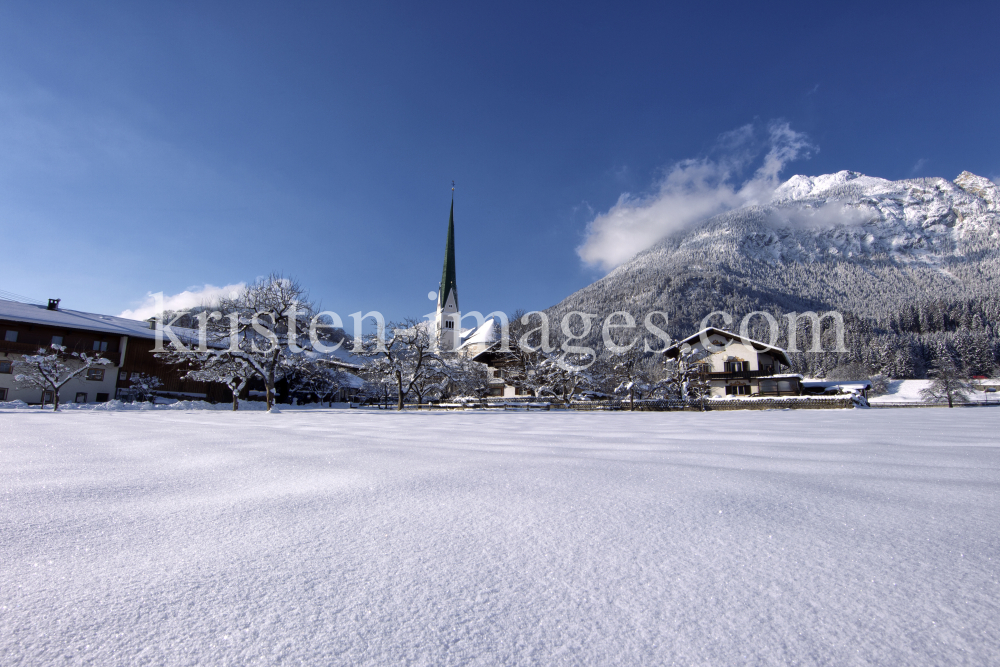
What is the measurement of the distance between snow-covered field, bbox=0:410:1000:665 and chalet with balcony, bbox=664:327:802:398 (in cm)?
3825

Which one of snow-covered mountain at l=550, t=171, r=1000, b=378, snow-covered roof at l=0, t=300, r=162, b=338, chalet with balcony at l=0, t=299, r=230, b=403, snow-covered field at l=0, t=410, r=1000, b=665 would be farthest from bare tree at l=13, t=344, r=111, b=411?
snow-covered mountain at l=550, t=171, r=1000, b=378

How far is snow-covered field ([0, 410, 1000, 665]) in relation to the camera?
2.42ft

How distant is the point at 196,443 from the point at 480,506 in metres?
3.58

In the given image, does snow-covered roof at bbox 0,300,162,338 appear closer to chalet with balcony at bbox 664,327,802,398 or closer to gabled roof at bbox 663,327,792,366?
gabled roof at bbox 663,327,792,366

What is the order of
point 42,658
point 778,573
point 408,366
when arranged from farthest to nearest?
1. point 408,366
2. point 778,573
3. point 42,658

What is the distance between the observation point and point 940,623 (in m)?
0.79

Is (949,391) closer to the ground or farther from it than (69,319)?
closer to the ground

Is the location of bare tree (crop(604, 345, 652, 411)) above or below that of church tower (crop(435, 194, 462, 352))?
below

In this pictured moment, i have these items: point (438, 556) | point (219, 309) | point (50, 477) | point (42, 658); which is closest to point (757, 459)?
point (438, 556)

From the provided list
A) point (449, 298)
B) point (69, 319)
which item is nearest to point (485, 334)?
point (449, 298)

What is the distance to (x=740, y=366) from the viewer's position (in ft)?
133

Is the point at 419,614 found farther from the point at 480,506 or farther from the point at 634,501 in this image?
the point at 634,501

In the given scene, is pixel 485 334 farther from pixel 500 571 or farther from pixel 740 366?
pixel 500 571

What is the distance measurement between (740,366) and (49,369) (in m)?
48.3
